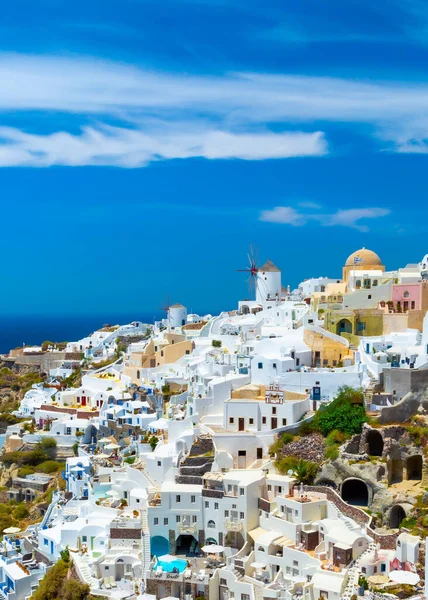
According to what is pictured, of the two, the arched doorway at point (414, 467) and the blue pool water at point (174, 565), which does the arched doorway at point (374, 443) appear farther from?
the blue pool water at point (174, 565)

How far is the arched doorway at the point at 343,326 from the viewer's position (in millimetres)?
38000

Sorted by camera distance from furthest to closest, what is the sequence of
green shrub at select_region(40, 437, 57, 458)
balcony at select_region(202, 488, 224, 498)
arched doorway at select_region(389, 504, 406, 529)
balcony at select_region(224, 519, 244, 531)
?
green shrub at select_region(40, 437, 57, 458) < balcony at select_region(202, 488, 224, 498) < balcony at select_region(224, 519, 244, 531) < arched doorway at select_region(389, 504, 406, 529)

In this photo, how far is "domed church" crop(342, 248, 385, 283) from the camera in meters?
45.4

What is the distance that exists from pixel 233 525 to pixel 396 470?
6074 millimetres

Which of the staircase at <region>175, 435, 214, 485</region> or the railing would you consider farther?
the staircase at <region>175, 435, 214, 485</region>

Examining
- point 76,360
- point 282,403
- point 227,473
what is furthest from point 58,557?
point 76,360

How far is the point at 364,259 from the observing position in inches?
1806

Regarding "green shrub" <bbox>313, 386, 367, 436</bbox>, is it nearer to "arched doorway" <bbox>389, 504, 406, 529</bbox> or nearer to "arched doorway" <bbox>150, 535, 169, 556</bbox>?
"arched doorway" <bbox>389, 504, 406, 529</bbox>

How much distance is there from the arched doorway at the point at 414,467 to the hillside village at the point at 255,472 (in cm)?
6

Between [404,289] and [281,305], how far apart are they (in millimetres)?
10114

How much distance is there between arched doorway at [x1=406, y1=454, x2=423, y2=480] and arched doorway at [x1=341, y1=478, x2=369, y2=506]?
1622 millimetres

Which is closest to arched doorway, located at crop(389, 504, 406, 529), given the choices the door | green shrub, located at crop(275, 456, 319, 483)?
green shrub, located at crop(275, 456, 319, 483)

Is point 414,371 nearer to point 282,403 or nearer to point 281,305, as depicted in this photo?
point 282,403

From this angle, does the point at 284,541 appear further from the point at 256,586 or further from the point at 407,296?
the point at 407,296
